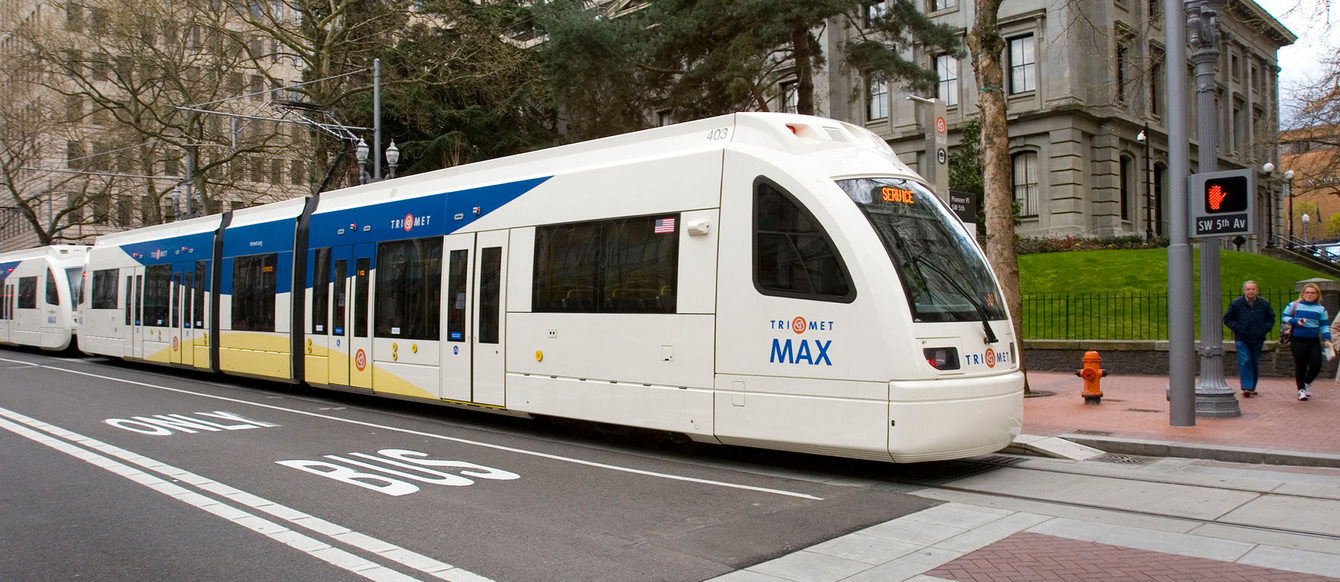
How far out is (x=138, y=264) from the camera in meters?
20.4

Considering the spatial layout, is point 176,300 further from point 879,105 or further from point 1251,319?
point 879,105

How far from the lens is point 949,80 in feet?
119

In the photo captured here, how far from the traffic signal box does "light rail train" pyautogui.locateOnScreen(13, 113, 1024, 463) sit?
375cm

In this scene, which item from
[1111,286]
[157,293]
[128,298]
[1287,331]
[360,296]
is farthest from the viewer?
[1111,286]

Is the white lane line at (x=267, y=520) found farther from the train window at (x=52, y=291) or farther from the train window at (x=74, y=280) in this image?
the train window at (x=52, y=291)

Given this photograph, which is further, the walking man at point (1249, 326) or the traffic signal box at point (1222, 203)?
the walking man at point (1249, 326)

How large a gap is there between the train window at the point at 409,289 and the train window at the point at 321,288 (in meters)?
1.52

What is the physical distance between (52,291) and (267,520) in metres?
25.2

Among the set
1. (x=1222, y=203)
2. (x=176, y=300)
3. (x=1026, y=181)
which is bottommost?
(x=176, y=300)

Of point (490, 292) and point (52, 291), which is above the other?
point (52, 291)

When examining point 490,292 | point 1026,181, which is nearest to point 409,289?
point 490,292

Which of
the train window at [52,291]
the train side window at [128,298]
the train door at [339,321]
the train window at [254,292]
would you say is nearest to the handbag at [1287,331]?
the train door at [339,321]

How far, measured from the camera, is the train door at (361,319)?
13312 mm

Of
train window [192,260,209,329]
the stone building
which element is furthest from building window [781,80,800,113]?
train window [192,260,209,329]
